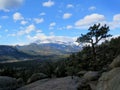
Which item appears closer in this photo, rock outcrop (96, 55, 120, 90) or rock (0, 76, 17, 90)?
rock outcrop (96, 55, 120, 90)

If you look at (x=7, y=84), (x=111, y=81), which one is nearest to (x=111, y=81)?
(x=111, y=81)

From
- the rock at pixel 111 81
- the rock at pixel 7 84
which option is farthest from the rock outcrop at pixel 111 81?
the rock at pixel 7 84

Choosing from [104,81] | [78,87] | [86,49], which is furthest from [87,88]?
[86,49]

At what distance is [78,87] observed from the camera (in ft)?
101

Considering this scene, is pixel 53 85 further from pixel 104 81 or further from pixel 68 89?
pixel 104 81

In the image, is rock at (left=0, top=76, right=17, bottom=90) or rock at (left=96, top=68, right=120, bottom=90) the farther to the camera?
rock at (left=0, top=76, right=17, bottom=90)

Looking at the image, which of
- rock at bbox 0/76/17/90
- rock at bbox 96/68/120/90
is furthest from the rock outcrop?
rock at bbox 0/76/17/90

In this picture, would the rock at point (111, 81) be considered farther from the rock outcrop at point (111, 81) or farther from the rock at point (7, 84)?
the rock at point (7, 84)

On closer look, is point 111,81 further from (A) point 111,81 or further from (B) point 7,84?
(B) point 7,84

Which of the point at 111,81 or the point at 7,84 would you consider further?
the point at 7,84

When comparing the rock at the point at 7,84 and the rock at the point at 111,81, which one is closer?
the rock at the point at 111,81

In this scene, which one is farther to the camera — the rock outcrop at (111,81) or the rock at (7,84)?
the rock at (7,84)

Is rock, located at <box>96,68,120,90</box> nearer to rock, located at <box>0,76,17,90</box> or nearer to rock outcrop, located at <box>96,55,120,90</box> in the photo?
rock outcrop, located at <box>96,55,120,90</box>

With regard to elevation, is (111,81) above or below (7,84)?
above
